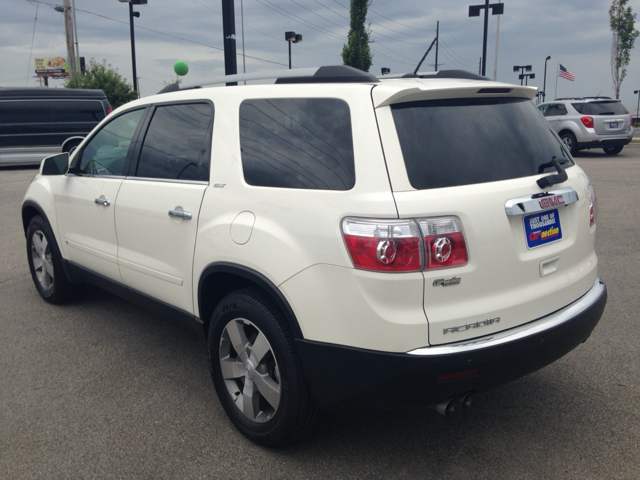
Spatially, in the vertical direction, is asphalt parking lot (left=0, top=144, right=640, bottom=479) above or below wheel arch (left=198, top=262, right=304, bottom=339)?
below

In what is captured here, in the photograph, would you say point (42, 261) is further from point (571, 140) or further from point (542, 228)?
point (571, 140)

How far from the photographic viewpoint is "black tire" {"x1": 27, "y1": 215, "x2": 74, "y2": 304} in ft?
16.2

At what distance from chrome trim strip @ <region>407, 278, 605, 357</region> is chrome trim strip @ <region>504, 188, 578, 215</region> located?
0.51 metres

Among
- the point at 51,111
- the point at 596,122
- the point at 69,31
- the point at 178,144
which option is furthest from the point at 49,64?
the point at 178,144

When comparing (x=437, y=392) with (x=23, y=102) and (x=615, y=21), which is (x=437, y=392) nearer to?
(x=23, y=102)

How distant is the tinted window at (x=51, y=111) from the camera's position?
56.2 ft

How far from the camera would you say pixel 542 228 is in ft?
9.02

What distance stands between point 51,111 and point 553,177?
17753mm

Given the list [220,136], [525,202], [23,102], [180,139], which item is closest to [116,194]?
[180,139]

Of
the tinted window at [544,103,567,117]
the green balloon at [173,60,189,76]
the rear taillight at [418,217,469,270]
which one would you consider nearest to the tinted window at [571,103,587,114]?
the tinted window at [544,103,567,117]

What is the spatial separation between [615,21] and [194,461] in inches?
1355

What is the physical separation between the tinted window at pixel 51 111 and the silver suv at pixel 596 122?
14.8 m

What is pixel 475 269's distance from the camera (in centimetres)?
246

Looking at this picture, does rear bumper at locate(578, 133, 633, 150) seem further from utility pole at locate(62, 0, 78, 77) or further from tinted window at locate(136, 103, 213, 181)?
utility pole at locate(62, 0, 78, 77)
